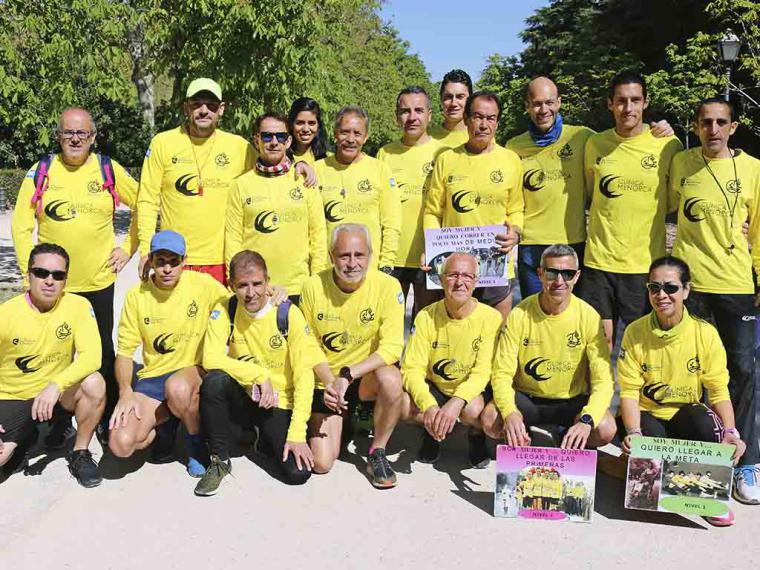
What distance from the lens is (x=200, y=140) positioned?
5.49 m

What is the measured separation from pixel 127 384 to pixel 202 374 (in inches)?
19.1

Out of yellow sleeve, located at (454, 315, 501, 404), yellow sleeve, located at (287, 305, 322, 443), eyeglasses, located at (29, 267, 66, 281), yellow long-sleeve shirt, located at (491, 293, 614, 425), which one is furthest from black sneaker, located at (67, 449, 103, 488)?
yellow long-sleeve shirt, located at (491, 293, 614, 425)

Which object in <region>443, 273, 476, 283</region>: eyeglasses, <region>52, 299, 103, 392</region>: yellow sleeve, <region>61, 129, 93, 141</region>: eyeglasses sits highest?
<region>61, 129, 93, 141</region>: eyeglasses

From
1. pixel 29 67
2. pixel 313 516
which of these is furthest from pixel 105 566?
pixel 29 67

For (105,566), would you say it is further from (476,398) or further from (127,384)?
(476,398)

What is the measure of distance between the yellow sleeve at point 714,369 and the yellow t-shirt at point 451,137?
249cm

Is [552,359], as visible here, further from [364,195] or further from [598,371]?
[364,195]

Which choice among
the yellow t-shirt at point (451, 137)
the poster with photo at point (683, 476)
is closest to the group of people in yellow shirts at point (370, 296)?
the poster with photo at point (683, 476)

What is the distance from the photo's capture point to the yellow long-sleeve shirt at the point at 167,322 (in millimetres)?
5000

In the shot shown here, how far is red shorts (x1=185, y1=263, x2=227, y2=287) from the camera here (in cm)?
551

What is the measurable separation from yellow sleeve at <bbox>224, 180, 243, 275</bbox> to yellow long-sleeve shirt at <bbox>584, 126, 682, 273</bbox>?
8.28ft

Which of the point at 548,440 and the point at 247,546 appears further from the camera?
the point at 548,440

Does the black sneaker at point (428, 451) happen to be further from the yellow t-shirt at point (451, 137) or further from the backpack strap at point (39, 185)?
the backpack strap at point (39, 185)

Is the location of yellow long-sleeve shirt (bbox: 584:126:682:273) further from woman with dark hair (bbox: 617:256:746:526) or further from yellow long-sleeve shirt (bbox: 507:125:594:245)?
woman with dark hair (bbox: 617:256:746:526)
